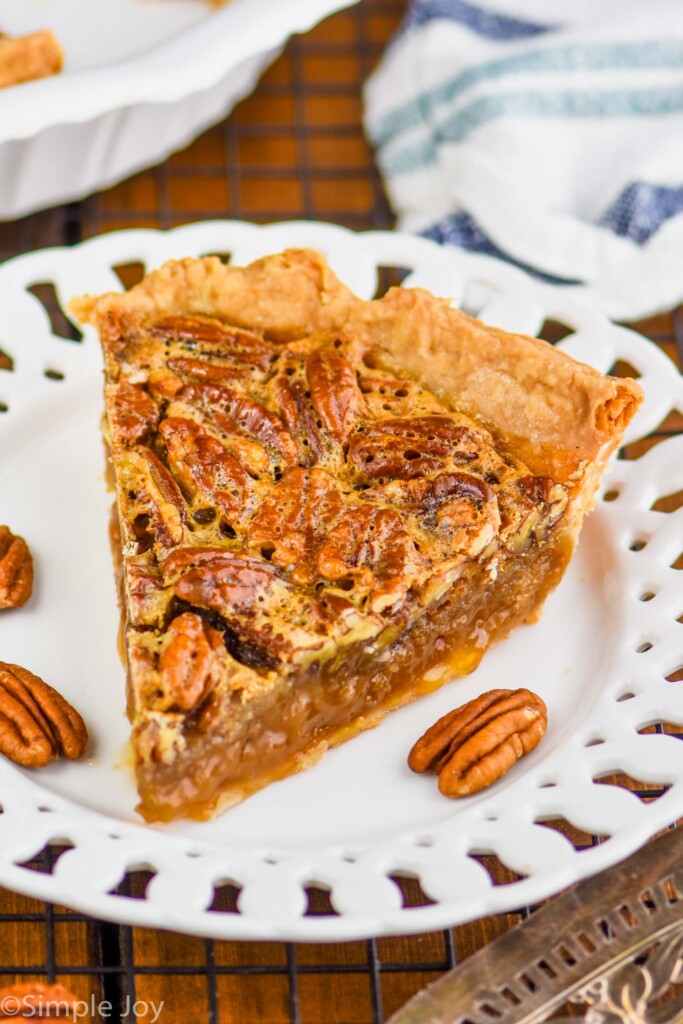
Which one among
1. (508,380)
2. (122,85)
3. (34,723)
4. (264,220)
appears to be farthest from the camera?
(264,220)

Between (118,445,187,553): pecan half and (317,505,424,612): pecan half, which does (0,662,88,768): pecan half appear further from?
(317,505,424,612): pecan half

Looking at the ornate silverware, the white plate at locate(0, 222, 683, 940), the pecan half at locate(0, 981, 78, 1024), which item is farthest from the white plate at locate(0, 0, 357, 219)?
the ornate silverware

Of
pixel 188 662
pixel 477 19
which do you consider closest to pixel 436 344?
pixel 188 662

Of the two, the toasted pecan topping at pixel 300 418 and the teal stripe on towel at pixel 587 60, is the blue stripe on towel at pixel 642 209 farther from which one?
the toasted pecan topping at pixel 300 418

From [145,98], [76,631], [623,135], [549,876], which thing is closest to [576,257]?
[623,135]

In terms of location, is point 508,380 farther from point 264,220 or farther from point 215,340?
point 264,220

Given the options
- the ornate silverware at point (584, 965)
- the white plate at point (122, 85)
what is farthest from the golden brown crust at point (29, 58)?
the ornate silverware at point (584, 965)

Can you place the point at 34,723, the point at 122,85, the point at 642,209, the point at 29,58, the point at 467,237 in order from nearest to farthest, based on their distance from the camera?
1. the point at 34,723
2. the point at 122,85
3. the point at 29,58
4. the point at 642,209
5. the point at 467,237
